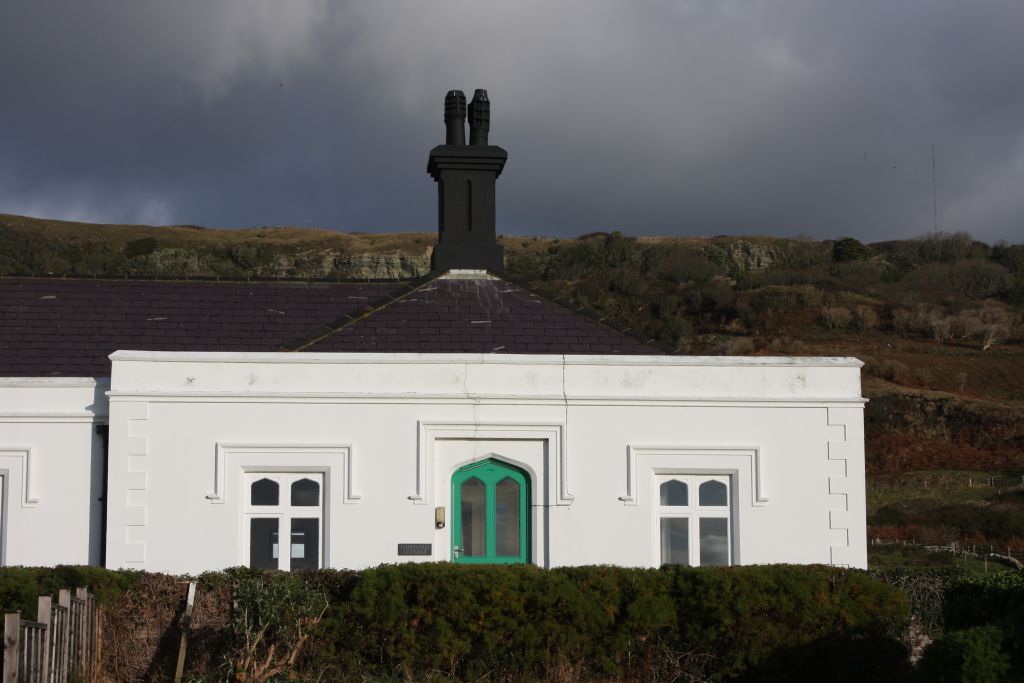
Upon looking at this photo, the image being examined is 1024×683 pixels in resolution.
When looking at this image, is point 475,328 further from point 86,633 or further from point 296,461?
point 86,633

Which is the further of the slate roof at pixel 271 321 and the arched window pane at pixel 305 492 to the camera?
the slate roof at pixel 271 321

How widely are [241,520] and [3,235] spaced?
69.3 m

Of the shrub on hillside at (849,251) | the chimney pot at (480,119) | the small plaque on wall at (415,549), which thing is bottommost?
the small plaque on wall at (415,549)

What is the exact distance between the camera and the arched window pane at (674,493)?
53.2 feet

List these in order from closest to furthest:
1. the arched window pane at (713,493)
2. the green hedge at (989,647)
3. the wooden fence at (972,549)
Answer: the green hedge at (989,647)
the arched window pane at (713,493)
the wooden fence at (972,549)

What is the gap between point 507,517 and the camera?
16250 millimetres

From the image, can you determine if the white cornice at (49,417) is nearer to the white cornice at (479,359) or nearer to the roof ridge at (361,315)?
the white cornice at (479,359)

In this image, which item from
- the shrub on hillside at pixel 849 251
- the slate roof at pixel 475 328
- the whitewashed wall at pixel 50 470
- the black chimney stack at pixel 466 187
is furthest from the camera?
the shrub on hillside at pixel 849 251

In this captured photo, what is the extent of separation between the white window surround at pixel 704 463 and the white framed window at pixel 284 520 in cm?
416

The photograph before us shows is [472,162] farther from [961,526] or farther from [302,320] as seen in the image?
[961,526]

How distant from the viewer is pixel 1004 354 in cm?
5647

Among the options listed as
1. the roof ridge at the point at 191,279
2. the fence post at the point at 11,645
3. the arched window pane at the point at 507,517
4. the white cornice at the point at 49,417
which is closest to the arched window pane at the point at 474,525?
the arched window pane at the point at 507,517

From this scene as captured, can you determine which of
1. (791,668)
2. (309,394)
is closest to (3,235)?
(309,394)

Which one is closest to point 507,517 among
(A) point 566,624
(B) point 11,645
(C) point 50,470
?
(A) point 566,624
